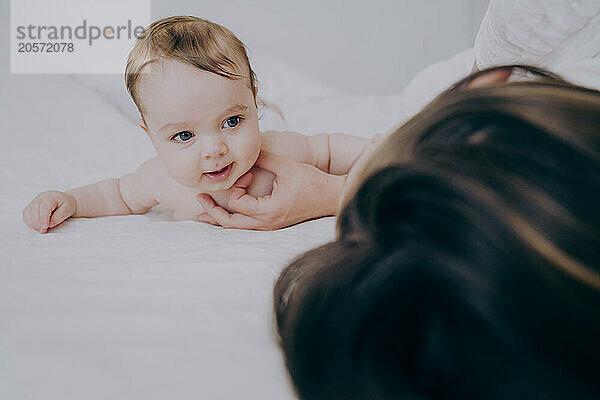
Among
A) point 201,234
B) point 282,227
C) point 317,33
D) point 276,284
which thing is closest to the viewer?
point 276,284

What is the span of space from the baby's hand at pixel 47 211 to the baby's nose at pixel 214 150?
215mm

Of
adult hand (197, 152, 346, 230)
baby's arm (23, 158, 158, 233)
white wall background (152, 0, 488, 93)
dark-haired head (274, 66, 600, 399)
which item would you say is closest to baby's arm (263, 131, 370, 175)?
adult hand (197, 152, 346, 230)

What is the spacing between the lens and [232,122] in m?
0.76

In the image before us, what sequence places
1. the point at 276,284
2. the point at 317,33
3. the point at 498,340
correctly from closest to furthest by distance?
the point at 498,340
the point at 276,284
the point at 317,33

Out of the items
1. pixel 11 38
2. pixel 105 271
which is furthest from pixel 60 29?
pixel 105 271

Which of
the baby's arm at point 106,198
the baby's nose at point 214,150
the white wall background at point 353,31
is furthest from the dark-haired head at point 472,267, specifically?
the white wall background at point 353,31

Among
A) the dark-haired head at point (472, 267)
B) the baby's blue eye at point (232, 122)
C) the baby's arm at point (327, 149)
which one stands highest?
the dark-haired head at point (472, 267)

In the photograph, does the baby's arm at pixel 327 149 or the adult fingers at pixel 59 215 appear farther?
the baby's arm at pixel 327 149

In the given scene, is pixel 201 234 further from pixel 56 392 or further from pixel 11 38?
pixel 11 38

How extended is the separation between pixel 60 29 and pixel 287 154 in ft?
2.04

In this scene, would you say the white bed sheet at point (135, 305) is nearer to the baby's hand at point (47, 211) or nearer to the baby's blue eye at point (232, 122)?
the baby's hand at point (47, 211)

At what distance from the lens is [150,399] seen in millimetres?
329

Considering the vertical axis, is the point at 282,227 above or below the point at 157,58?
below

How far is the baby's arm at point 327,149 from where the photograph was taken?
941mm
